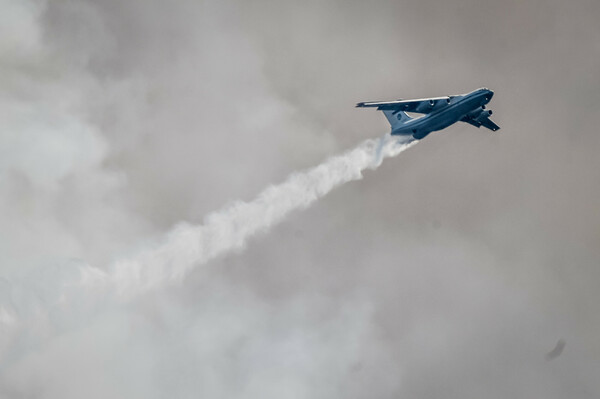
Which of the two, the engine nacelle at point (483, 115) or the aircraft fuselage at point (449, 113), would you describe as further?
the engine nacelle at point (483, 115)

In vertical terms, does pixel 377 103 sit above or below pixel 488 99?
above

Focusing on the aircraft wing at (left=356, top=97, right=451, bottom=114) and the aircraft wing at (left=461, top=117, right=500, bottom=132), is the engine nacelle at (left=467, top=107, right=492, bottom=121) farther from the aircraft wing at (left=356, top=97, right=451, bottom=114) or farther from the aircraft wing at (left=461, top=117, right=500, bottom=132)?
the aircraft wing at (left=356, top=97, right=451, bottom=114)

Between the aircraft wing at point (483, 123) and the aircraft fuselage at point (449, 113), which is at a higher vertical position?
the aircraft wing at point (483, 123)

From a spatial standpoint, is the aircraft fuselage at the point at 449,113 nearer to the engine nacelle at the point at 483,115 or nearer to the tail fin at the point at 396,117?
the tail fin at the point at 396,117

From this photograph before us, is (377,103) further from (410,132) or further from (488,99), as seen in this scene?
(488,99)

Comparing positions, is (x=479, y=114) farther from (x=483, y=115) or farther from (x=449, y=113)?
(x=449, y=113)

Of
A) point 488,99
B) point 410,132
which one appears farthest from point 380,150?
point 488,99

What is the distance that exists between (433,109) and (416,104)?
2.52 m

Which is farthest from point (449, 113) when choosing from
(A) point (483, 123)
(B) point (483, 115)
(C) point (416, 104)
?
(A) point (483, 123)

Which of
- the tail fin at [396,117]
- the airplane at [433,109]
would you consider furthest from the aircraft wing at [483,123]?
the tail fin at [396,117]

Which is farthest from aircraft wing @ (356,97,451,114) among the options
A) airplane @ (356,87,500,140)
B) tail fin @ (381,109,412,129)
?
tail fin @ (381,109,412,129)

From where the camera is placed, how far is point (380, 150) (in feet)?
344

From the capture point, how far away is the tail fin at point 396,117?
340 ft

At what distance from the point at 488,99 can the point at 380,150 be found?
14531 mm
